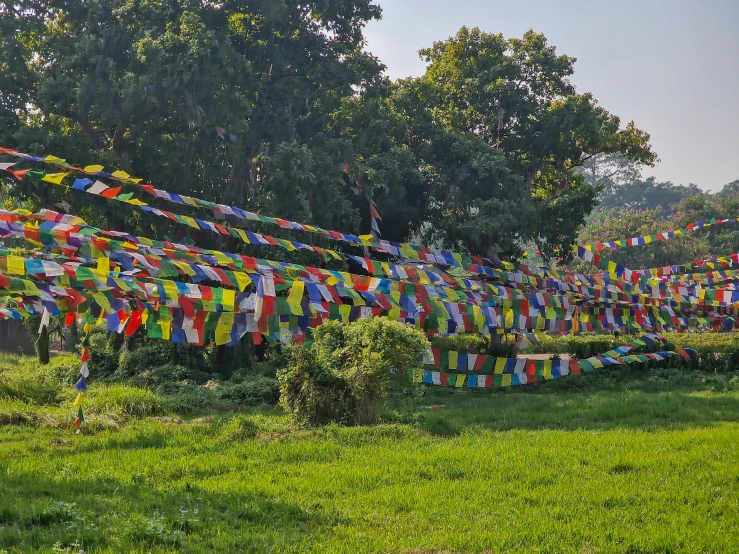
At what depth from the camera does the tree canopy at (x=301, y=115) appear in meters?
15.6

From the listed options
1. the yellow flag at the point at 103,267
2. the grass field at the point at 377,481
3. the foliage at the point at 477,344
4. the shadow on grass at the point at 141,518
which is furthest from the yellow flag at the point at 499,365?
the shadow on grass at the point at 141,518

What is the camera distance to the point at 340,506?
585cm

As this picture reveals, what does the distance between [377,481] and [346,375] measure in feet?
9.85

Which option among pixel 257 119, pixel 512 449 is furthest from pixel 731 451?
pixel 257 119

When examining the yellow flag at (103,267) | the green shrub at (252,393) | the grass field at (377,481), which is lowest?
A: the grass field at (377,481)

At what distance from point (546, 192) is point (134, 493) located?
68.8 feet

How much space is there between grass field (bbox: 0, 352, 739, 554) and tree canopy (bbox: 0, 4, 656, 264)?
283 inches

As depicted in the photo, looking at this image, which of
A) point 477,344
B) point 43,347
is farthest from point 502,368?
point 43,347

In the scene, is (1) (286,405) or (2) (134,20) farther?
(2) (134,20)

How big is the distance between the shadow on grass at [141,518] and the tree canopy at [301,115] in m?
10.4

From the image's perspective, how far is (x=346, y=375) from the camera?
31.3ft

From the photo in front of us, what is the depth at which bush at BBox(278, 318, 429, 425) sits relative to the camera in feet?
31.2

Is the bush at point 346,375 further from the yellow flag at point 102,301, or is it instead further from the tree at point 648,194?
the tree at point 648,194

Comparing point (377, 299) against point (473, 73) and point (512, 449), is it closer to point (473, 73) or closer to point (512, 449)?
point (512, 449)
